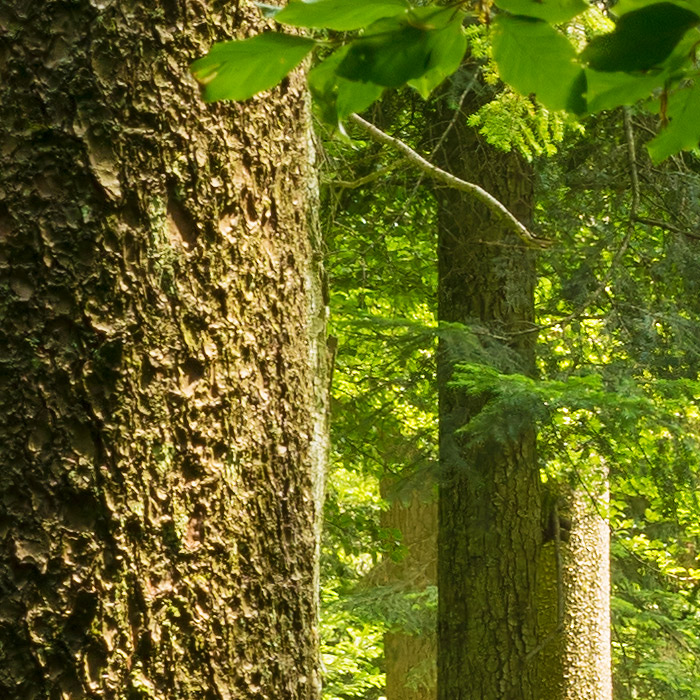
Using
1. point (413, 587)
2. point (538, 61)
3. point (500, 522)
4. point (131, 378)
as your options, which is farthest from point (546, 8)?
point (413, 587)

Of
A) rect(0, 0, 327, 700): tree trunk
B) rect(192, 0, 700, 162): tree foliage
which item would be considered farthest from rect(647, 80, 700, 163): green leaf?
rect(0, 0, 327, 700): tree trunk

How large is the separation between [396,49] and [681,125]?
0.97ft

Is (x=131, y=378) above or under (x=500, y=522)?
under

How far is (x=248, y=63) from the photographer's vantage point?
0.69m

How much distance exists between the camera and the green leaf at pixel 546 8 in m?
0.68

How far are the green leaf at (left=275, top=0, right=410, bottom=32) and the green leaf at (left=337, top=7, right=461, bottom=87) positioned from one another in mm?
22

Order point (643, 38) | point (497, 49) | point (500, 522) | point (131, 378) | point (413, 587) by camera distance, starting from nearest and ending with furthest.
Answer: point (643, 38)
point (497, 49)
point (131, 378)
point (500, 522)
point (413, 587)

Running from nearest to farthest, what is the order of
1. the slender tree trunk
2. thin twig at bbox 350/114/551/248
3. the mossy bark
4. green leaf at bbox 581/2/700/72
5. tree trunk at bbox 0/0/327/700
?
green leaf at bbox 581/2/700/72 → tree trunk at bbox 0/0/327/700 → thin twig at bbox 350/114/551/248 → the mossy bark → the slender tree trunk

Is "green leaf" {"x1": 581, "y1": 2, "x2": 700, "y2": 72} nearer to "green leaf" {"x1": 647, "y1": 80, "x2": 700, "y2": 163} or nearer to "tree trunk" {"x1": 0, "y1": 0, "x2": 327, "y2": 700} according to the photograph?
"green leaf" {"x1": 647, "y1": 80, "x2": 700, "y2": 163}

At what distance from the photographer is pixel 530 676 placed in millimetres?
6227

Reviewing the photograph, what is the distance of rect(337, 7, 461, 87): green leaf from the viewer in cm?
68

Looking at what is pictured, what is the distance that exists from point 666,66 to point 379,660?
1394 cm

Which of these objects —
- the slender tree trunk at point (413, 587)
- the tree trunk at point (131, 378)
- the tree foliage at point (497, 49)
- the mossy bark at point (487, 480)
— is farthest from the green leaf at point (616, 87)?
the slender tree trunk at point (413, 587)

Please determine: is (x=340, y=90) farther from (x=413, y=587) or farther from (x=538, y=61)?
(x=413, y=587)
